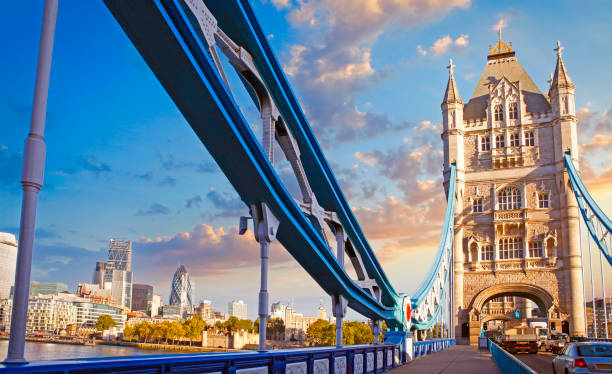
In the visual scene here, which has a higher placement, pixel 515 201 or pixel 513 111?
pixel 513 111

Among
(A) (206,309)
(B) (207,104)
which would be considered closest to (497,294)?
(B) (207,104)

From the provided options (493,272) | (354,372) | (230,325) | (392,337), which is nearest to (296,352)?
(354,372)

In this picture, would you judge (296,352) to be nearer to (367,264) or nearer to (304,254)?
(304,254)

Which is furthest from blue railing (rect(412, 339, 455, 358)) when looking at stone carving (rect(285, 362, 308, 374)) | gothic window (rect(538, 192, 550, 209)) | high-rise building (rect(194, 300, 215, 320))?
high-rise building (rect(194, 300, 215, 320))

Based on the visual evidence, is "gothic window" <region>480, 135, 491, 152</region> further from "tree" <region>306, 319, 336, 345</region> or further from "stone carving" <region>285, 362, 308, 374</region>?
"stone carving" <region>285, 362, 308, 374</region>

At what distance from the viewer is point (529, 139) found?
52000 mm

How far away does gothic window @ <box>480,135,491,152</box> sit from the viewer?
53406 mm

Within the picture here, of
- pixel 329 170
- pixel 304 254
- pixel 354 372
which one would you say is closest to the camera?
pixel 304 254

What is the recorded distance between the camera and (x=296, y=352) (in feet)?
34.4

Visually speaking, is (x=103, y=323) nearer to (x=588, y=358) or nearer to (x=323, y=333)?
(x=588, y=358)

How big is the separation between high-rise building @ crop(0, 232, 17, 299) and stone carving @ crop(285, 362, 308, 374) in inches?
202

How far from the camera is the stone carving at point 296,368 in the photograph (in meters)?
10.2

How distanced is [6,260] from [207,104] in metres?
3.63

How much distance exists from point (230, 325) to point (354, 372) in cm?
7935
